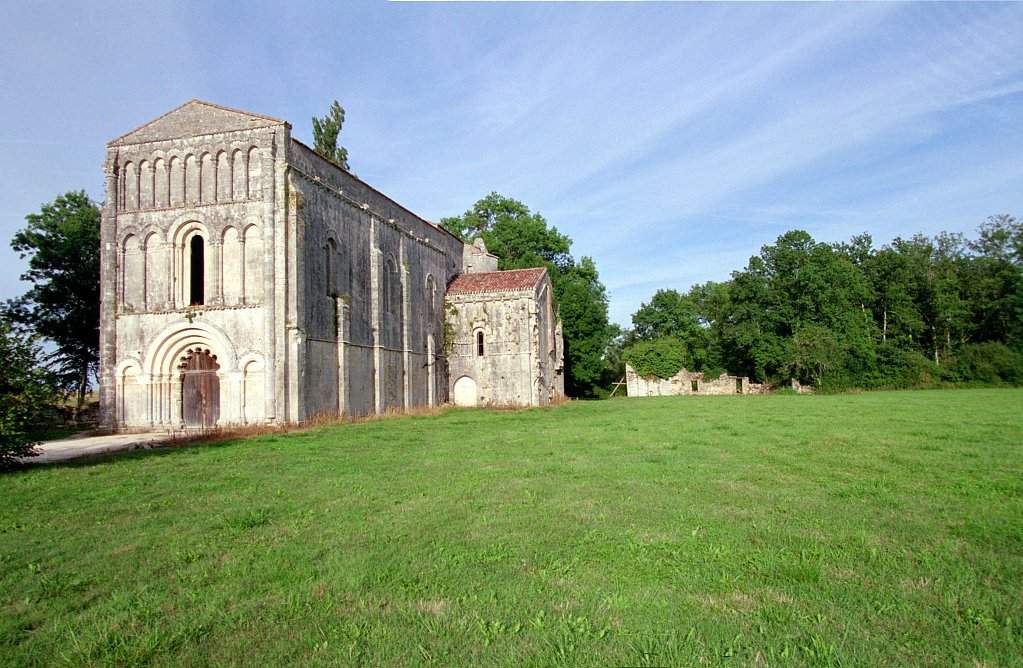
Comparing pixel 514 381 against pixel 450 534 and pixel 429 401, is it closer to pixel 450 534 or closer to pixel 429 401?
pixel 429 401

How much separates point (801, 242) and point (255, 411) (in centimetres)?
5094

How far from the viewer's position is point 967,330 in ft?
199

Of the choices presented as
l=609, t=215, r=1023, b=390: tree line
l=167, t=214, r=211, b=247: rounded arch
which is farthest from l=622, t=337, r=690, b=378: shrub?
l=167, t=214, r=211, b=247: rounded arch

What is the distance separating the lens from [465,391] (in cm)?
4359

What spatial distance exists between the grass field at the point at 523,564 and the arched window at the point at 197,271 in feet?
49.0

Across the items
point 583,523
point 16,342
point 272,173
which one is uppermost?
point 272,173

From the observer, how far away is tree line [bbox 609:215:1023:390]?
2265 inches

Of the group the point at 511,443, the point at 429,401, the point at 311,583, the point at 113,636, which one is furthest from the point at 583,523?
the point at 429,401

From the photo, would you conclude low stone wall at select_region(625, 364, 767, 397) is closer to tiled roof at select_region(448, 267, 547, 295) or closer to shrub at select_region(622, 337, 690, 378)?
shrub at select_region(622, 337, 690, 378)

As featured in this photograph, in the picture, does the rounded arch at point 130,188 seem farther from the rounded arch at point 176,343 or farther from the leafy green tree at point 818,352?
the leafy green tree at point 818,352

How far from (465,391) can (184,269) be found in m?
20.3

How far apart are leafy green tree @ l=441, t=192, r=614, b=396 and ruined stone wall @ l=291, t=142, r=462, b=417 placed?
15.8 metres

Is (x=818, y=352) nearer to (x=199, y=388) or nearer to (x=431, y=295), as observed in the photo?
(x=431, y=295)

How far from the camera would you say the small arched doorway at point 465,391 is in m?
43.4
